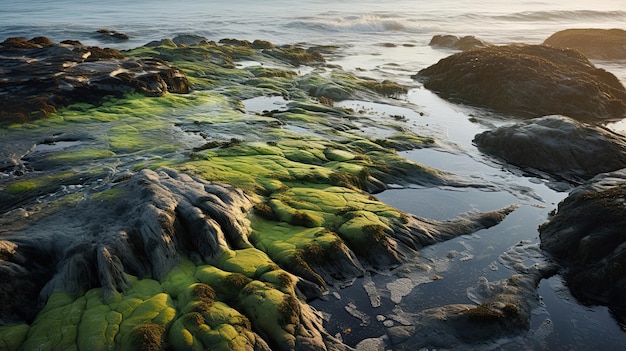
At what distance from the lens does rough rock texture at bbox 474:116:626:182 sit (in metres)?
20.2

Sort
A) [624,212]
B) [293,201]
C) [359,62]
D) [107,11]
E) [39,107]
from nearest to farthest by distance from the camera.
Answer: [624,212], [293,201], [39,107], [359,62], [107,11]

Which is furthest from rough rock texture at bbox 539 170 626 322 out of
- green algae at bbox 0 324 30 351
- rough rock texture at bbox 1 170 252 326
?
green algae at bbox 0 324 30 351

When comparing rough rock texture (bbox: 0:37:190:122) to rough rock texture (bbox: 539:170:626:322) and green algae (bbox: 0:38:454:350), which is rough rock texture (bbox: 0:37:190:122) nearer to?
green algae (bbox: 0:38:454:350)

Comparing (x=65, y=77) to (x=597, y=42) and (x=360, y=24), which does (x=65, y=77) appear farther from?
(x=360, y=24)

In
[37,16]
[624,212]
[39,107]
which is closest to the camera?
[624,212]

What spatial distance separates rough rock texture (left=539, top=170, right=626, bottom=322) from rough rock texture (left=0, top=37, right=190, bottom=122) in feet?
74.0

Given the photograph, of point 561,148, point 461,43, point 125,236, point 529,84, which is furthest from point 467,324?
point 461,43

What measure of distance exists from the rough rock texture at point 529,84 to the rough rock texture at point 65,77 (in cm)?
2100

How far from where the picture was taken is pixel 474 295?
1165 cm

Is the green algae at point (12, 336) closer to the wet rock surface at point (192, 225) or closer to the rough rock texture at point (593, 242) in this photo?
the wet rock surface at point (192, 225)

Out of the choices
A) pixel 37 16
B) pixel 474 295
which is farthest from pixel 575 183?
pixel 37 16

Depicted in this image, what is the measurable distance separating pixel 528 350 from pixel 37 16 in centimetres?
9321

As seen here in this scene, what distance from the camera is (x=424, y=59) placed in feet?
176

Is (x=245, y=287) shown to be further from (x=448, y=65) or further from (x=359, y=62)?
(x=359, y=62)
